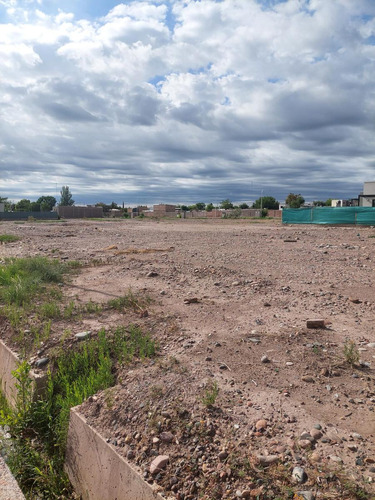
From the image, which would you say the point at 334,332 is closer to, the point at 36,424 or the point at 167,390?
the point at 167,390

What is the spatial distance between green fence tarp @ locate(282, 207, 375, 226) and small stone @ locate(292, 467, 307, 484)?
24.9 metres

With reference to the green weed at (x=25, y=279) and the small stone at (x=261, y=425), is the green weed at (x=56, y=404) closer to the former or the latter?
the small stone at (x=261, y=425)

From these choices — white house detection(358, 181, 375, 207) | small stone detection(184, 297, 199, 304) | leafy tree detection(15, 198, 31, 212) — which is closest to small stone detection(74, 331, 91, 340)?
small stone detection(184, 297, 199, 304)

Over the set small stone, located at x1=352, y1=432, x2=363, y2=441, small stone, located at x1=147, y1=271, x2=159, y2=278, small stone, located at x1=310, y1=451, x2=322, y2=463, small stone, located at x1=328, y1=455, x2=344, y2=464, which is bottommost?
small stone, located at x1=310, y1=451, x2=322, y2=463

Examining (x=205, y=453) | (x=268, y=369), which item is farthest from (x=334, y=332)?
(x=205, y=453)

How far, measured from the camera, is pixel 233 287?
6.78m

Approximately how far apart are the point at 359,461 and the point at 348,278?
5.21m

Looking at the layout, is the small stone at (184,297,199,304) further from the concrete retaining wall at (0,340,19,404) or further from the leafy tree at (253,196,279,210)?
the leafy tree at (253,196,279,210)

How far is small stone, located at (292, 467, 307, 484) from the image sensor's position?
230 centimetres

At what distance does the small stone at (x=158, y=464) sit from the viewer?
2627 millimetres

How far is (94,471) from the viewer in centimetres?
312

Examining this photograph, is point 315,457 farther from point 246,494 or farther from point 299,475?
point 246,494

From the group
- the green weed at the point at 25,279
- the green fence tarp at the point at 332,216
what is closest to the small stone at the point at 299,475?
the green weed at the point at 25,279

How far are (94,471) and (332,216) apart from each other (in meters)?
26.4
